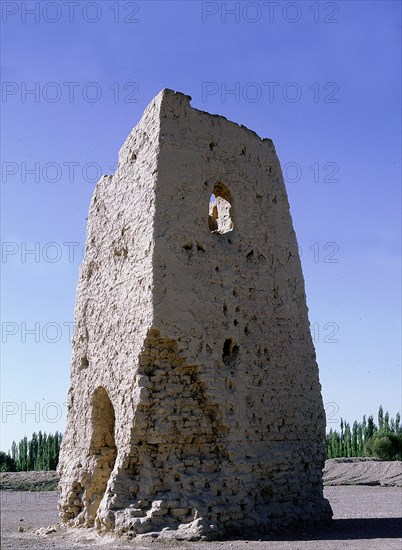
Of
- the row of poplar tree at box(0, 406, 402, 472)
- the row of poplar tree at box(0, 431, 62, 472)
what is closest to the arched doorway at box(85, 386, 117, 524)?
the row of poplar tree at box(0, 406, 402, 472)

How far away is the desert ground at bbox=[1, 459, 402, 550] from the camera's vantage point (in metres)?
9.48

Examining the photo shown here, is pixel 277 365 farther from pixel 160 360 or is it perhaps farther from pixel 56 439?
pixel 56 439

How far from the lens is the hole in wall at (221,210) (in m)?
12.6

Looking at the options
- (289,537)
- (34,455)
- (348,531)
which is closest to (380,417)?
(34,455)

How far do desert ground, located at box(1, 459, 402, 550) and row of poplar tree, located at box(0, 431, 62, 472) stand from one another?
30.5 feet

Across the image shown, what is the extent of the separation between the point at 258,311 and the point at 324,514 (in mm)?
4158

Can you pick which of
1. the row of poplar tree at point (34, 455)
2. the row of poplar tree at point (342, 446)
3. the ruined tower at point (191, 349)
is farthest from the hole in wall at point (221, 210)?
the row of poplar tree at point (34, 455)

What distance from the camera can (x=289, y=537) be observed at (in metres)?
10.4

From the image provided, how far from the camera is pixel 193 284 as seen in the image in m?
11.2

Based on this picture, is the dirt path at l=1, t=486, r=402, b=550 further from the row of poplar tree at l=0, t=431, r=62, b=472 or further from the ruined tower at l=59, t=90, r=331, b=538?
the row of poplar tree at l=0, t=431, r=62, b=472

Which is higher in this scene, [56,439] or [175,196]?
[175,196]

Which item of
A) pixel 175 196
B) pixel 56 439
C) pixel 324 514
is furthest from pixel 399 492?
pixel 56 439

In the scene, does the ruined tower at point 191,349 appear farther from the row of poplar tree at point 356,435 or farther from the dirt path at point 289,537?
the row of poplar tree at point 356,435

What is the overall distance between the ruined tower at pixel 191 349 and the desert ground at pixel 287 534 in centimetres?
39
